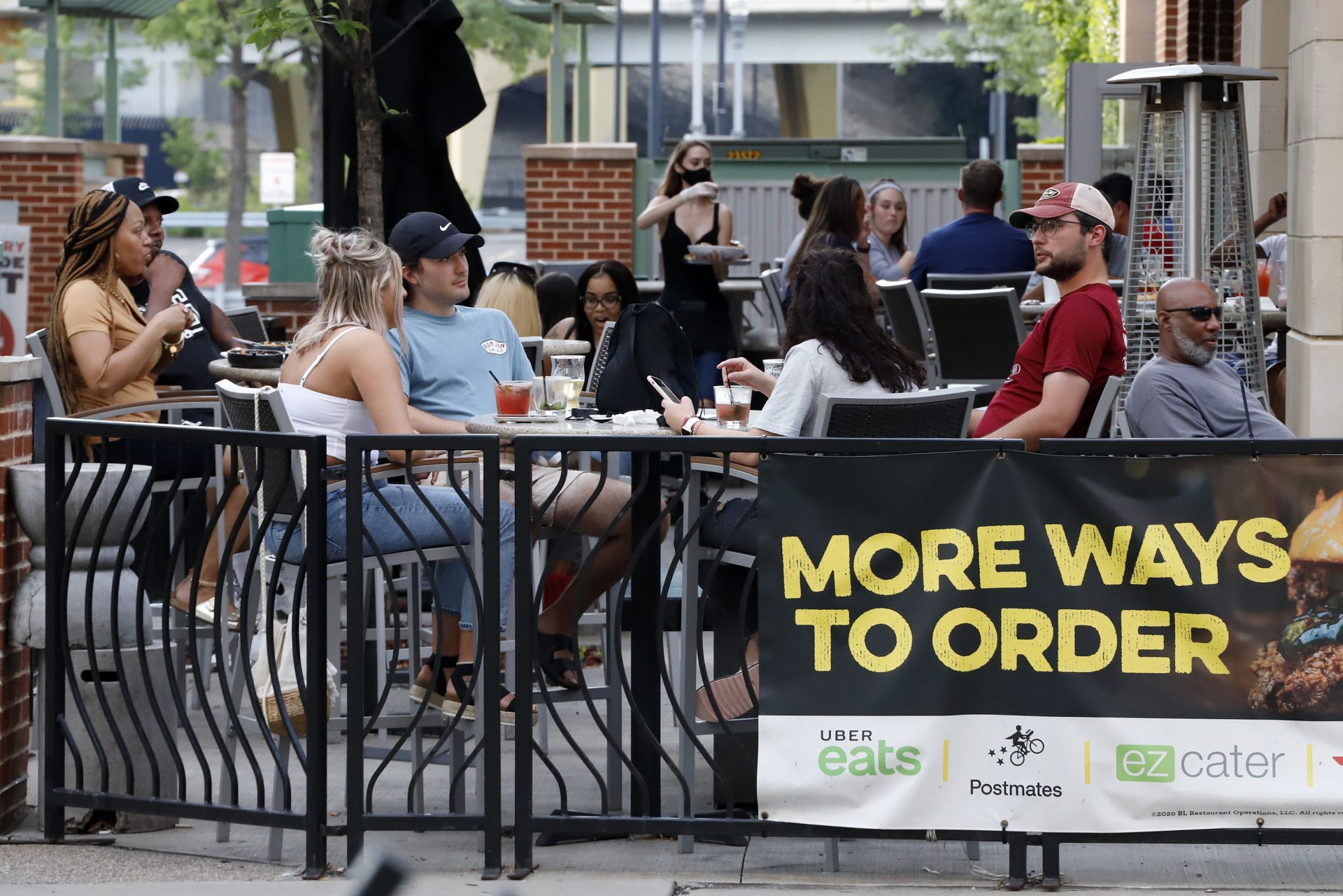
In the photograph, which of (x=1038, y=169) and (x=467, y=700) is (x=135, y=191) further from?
(x=1038, y=169)

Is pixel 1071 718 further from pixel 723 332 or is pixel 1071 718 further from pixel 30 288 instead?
pixel 30 288

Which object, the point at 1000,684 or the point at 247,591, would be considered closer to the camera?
the point at 1000,684

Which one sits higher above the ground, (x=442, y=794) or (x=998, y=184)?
(x=998, y=184)

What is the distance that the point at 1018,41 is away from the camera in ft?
130

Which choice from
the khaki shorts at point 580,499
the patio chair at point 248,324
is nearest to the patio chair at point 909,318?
the patio chair at point 248,324

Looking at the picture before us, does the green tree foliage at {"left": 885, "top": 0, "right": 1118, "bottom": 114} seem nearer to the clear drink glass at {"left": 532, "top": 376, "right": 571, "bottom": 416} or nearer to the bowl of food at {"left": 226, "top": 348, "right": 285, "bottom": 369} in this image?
the bowl of food at {"left": 226, "top": 348, "right": 285, "bottom": 369}

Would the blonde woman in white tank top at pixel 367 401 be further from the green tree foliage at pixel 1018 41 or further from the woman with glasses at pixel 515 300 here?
the green tree foliage at pixel 1018 41

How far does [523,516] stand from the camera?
4473 millimetres

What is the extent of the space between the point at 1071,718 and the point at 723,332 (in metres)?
5.95

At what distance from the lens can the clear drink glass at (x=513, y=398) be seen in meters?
5.27

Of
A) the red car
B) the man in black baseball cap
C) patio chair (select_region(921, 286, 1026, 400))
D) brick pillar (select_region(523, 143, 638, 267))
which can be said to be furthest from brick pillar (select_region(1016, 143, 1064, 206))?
the red car

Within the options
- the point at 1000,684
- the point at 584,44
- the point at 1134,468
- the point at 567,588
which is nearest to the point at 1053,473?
the point at 1134,468

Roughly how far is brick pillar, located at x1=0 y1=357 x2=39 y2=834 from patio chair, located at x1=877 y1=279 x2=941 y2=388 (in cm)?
505

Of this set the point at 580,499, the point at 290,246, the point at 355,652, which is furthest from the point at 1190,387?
the point at 290,246
